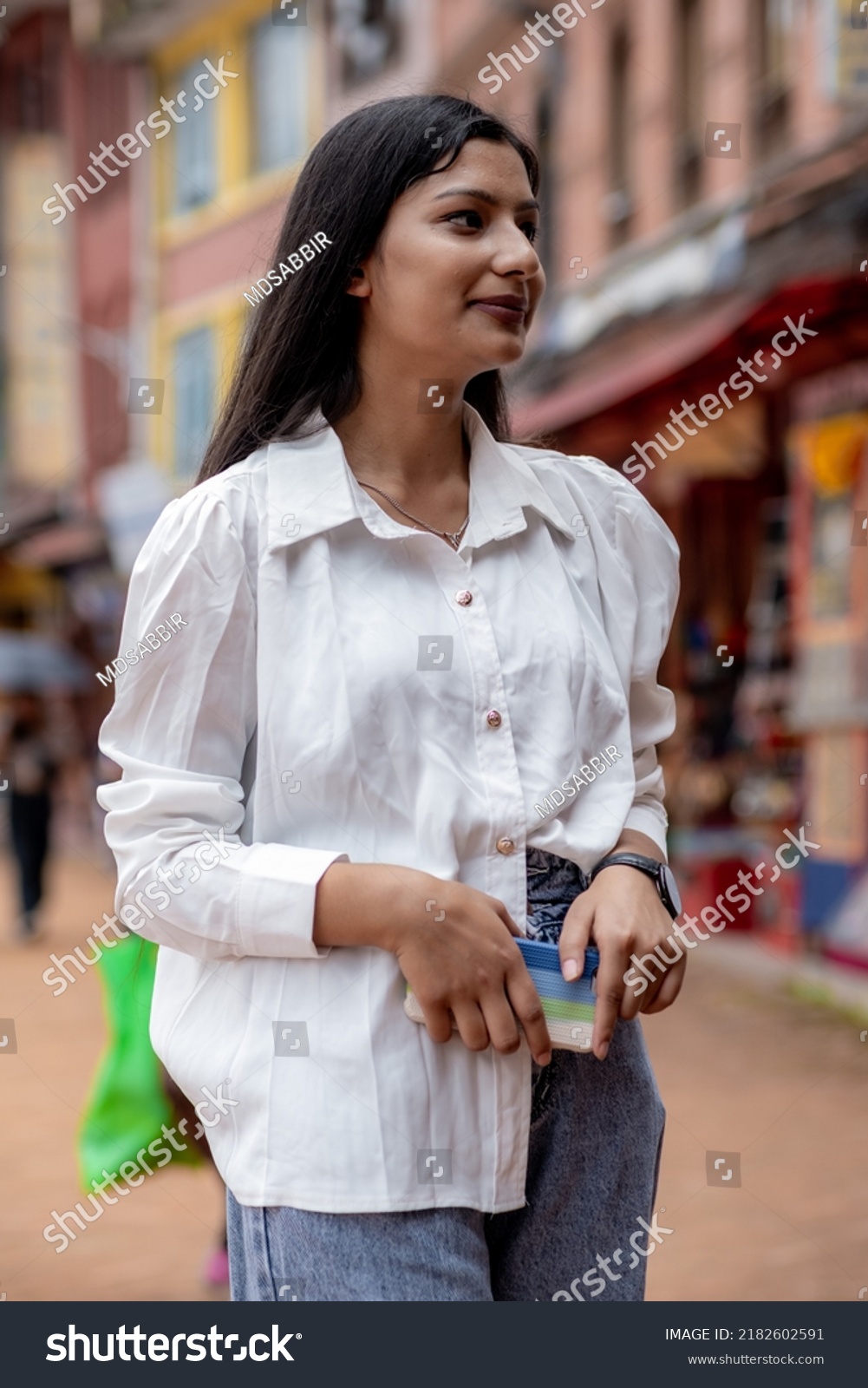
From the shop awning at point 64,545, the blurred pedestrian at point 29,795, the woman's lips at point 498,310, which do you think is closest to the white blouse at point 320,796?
the woman's lips at point 498,310

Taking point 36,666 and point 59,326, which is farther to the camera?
point 59,326

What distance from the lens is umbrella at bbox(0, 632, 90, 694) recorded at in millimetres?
19312

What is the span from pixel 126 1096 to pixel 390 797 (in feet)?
5.96

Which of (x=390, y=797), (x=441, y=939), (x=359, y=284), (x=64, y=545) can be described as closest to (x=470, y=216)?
(x=359, y=284)

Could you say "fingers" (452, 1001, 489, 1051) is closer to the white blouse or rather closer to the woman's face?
the white blouse

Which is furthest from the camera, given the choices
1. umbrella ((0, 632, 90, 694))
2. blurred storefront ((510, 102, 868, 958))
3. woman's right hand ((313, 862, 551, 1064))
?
umbrella ((0, 632, 90, 694))

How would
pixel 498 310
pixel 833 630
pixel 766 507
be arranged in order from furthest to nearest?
pixel 766 507 → pixel 833 630 → pixel 498 310

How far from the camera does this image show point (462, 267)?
5.35 feet

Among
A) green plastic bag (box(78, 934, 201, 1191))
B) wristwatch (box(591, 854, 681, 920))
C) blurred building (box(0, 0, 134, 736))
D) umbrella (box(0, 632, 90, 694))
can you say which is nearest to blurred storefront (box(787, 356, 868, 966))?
green plastic bag (box(78, 934, 201, 1191))

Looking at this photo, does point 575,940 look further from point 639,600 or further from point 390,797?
point 639,600

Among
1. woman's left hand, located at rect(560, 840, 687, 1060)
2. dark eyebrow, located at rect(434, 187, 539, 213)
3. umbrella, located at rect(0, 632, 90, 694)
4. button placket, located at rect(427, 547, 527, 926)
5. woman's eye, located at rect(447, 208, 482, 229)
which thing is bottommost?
umbrella, located at rect(0, 632, 90, 694)

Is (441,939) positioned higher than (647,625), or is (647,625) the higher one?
(647,625)

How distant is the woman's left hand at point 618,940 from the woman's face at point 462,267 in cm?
51

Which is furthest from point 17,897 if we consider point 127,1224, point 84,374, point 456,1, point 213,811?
point 84,374
